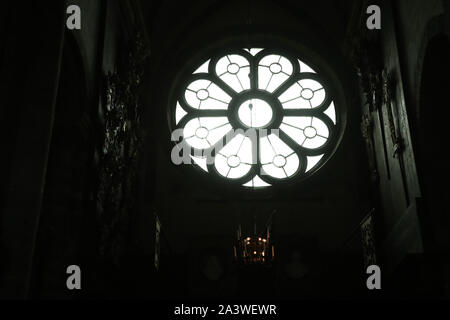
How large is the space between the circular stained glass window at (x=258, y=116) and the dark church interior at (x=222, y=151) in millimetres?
32

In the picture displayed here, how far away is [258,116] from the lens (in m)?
13.8

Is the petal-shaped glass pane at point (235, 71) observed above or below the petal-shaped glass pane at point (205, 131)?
above

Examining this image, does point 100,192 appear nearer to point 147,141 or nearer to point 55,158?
point 55,158

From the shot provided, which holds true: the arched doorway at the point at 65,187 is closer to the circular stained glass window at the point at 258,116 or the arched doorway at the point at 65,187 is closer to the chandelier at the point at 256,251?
the chandelier at the point at 256,251

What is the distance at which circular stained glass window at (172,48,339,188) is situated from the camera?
523 inches

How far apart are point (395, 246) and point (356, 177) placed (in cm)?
286

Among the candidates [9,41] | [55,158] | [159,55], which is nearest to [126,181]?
[55,158]

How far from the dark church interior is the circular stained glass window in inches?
1.3

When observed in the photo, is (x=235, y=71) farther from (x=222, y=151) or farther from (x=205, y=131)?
(x=222, y=151)

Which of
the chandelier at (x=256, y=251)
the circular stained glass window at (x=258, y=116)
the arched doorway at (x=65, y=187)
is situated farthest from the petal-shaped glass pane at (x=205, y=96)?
the chandelier at (x=256, y=251)

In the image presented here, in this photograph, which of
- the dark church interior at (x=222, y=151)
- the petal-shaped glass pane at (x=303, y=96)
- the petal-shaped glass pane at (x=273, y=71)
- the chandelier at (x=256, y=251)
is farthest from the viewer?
the petal-shaped glass pane at (x=273, y=71)

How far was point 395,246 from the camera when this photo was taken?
1002 cm

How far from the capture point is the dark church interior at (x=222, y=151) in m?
7.68

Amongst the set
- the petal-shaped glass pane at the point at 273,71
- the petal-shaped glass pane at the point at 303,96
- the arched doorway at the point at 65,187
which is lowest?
the arched doorway at the point at 65,187
